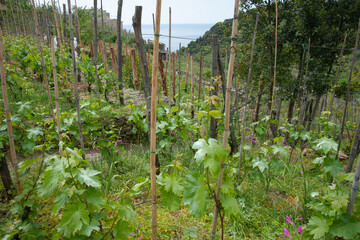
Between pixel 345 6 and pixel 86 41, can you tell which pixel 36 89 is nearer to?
pixel 345 6

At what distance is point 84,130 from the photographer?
2.45 m

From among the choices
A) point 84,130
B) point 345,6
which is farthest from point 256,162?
point 345,6

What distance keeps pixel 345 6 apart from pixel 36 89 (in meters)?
6.43

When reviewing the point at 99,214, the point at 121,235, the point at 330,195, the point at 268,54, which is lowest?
the point at 121,235

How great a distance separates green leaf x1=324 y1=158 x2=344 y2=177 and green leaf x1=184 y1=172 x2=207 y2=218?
142cm

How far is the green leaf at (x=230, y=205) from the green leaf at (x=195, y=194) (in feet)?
0.45

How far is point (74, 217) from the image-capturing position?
114 centimetres

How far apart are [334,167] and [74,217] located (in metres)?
2.10

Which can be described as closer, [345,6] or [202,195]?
[202,195]

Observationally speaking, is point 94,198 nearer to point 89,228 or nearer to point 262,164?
point 89,228

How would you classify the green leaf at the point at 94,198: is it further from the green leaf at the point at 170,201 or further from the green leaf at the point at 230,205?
the green leaf at the point at 230,205

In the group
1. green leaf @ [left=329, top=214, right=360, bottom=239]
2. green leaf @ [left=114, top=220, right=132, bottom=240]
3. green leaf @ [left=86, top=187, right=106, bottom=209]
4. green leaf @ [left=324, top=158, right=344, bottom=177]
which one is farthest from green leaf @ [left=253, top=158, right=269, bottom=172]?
green leaf @ [left=86, top=187, right=106, bottom=209]

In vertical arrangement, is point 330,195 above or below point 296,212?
above

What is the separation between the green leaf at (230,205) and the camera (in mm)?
1194
